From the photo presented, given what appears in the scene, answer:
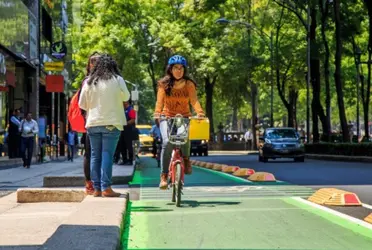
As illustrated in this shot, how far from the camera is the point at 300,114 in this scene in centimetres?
8600

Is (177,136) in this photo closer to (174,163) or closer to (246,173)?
(174,163)

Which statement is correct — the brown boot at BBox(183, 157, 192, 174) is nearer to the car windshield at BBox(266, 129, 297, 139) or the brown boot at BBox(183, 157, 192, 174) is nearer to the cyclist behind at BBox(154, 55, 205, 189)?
the cyclist behind at BBox(154, 55, 205, 189)

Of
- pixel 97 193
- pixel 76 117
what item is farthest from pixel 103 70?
pixel 97 193

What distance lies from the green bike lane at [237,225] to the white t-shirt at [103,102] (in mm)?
1107

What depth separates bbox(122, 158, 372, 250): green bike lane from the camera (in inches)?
257

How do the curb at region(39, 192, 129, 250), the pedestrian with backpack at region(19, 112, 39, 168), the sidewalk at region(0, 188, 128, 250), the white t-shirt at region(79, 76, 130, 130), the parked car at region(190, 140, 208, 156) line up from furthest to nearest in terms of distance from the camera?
the parked car at region(190, 140, 208, 156) < the pedestrian with backpack at region(19, 112, 39, 168) < the white t-shirt at region(79, 76, 130, 130) < the sidewalk at region(0, 188, 128, 250) < the curb at region(39, 192, 129, 250)

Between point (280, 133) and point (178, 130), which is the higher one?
point (280, 133)

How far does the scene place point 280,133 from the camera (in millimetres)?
32531

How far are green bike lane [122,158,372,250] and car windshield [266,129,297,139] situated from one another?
2110cm

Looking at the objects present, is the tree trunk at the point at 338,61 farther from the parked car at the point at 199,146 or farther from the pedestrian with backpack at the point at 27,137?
the pedestrian with backpack at the point at 27,137

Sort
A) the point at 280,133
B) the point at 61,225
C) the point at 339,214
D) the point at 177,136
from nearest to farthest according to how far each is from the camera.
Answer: the point at 61,225 < the point at 339,214 < the point at 177,136 < the point at 280,133

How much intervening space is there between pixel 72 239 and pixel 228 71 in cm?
4558

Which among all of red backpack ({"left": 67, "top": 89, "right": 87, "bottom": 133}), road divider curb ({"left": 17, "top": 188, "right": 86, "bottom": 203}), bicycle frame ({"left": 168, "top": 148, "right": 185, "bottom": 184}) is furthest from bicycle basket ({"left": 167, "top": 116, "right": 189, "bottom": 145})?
road divider curb ({"left": 17, "top": 188, "right": 86, "bottom": 203})

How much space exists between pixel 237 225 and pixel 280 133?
82.7 ft
